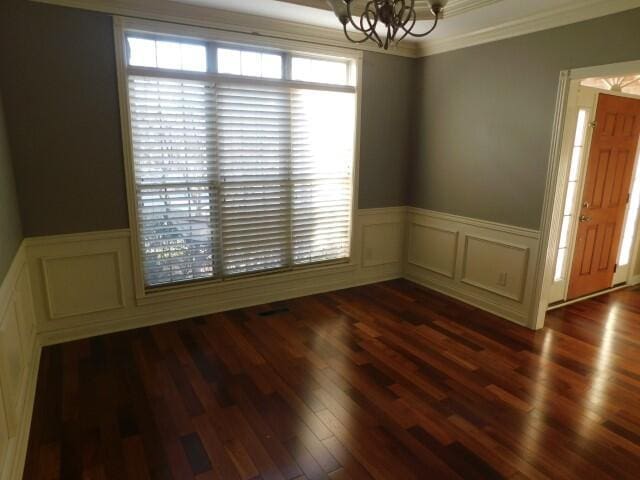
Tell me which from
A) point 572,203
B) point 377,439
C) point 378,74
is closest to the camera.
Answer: point 377,439

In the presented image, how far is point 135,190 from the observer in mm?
3320

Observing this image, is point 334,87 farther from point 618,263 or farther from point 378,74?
point 618,263

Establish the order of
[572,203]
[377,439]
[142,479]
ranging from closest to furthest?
[142,479] < [377,439] < [572,203]

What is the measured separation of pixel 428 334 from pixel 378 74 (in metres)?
2.63

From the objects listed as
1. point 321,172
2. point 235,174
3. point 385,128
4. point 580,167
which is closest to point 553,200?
point 580,167

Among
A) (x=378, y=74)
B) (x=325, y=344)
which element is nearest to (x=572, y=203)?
(x=378, y=74)

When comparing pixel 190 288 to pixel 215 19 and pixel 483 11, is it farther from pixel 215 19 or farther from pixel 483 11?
pixel 483 11

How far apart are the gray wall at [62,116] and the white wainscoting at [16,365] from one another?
45 cm

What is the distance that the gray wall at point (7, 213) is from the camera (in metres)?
2.20

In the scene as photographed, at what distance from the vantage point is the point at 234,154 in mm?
3656

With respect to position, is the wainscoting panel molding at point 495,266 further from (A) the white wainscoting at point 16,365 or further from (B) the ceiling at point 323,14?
(A) the white wainscoting at point 16,365

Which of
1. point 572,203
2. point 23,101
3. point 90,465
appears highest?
point 23,101

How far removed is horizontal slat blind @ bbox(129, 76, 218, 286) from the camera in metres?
3.29

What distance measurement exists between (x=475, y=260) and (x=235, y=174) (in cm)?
246
